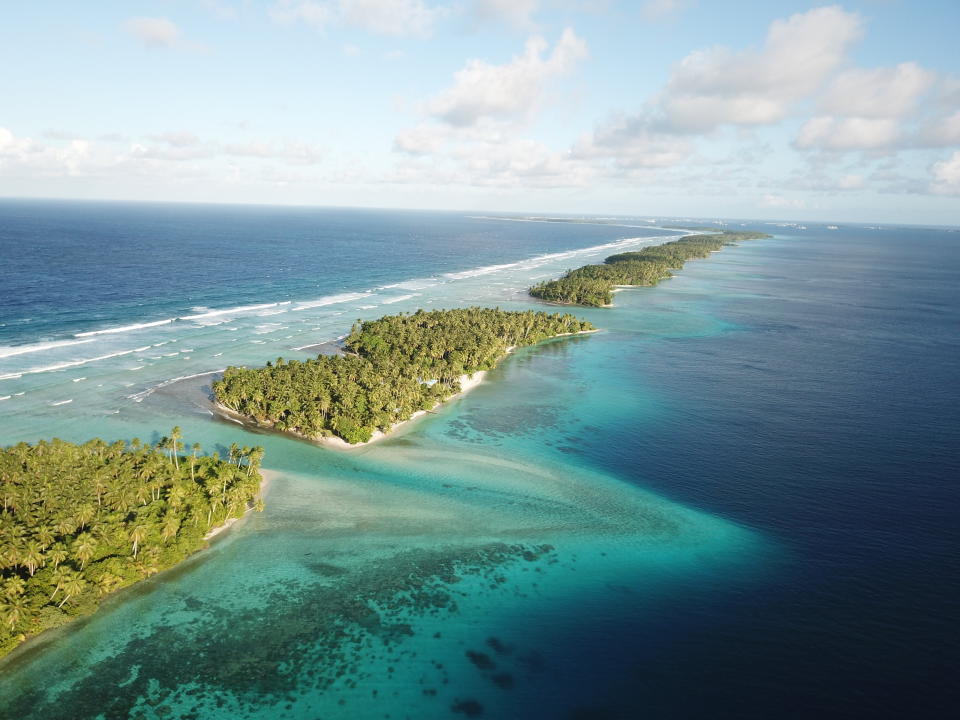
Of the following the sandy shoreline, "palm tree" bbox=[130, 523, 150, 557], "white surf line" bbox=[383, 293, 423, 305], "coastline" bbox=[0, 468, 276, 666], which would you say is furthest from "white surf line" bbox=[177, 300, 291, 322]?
"palm tree" bbox=[130, 523, 150, 557]

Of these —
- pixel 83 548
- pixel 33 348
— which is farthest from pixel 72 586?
pixel 33 348

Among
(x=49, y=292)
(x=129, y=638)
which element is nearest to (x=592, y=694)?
(x=129, y=638)

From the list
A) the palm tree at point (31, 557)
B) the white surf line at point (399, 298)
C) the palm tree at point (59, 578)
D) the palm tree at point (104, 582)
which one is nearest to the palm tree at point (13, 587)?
the palm tree at point (31, 557)

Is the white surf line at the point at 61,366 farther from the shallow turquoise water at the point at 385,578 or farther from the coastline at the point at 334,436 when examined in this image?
the coastline at the point at 334,436

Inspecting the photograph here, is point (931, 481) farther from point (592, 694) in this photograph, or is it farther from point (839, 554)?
point (592, 694)

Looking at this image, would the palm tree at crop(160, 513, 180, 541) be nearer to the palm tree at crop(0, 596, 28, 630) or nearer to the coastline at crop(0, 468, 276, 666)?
the coastline at crop(0, 468, 276, 666)

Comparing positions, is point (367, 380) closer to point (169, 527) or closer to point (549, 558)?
point (169, 527)

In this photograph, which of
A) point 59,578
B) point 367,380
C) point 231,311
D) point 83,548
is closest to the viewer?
point 59,578
